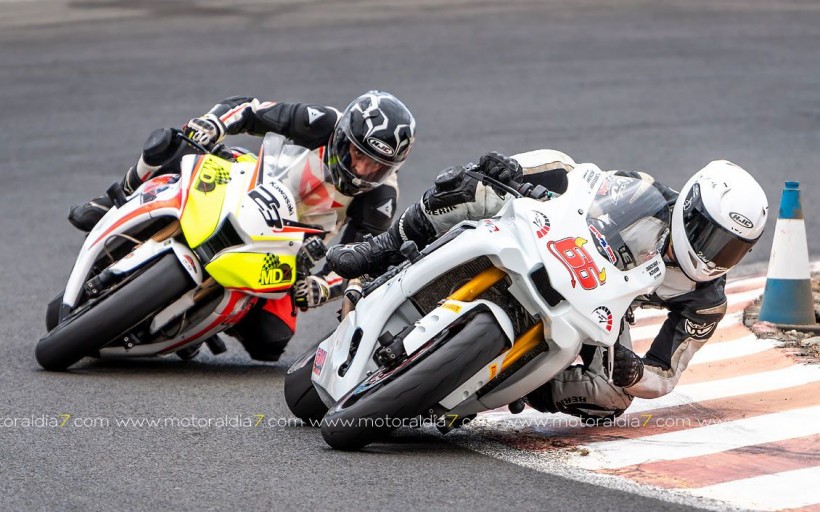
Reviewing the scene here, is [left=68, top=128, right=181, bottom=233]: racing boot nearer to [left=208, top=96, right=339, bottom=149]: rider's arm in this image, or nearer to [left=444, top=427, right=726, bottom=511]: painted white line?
[left=208, top=96, right=339, bottom=149]: rider's arm

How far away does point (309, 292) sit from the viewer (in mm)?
7414

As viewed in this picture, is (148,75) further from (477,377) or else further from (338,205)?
(477,377)

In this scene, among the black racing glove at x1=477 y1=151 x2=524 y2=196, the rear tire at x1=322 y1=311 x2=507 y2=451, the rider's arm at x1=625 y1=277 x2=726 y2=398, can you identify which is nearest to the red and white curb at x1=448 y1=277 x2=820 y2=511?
the rider's arm at x1=625 y1=277 x2=726 y2=398

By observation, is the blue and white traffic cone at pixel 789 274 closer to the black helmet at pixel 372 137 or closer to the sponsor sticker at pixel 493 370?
the black helmet at pixel 372 137

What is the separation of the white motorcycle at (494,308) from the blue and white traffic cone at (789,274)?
7.66 feet

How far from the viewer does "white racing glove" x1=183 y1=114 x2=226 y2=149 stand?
24.7ft

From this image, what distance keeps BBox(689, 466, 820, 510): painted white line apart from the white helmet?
0.98 meters

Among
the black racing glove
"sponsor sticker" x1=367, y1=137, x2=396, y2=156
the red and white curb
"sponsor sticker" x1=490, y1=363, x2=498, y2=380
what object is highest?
the black racing glove

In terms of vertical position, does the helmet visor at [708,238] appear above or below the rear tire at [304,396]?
above

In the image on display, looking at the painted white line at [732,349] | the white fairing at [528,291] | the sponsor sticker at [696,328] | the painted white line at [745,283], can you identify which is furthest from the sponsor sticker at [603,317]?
the painted white line at [745,283]

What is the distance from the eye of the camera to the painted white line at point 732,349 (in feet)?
24.9

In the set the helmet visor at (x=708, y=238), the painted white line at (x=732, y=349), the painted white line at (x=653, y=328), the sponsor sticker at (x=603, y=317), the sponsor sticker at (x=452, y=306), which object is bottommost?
the painted white line at (x=653, y=328)

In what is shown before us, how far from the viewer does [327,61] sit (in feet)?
56.7

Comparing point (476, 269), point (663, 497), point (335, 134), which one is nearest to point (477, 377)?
point (476, 269)
